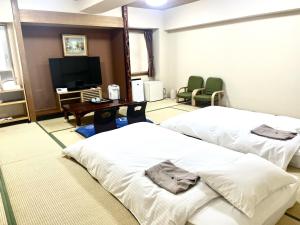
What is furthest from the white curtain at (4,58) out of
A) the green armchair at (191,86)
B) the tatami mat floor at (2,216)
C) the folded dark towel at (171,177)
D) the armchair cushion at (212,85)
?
the armchair cushion at (212,85)

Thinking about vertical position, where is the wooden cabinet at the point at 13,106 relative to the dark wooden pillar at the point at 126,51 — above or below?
below

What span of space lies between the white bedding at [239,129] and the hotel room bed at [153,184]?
517 millimetres

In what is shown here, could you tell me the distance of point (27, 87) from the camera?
467 centimetres

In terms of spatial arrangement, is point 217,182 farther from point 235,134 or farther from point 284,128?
point 284,128

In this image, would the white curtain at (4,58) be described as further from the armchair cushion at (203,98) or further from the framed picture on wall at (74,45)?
the armchair cushion at (203,98)

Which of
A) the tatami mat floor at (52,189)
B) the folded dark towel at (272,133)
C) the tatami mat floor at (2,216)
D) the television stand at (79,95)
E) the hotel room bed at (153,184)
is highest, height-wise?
the television stand at (79,95)

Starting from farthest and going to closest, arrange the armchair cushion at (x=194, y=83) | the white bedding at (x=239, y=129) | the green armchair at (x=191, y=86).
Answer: the armchair cushion at (x=194, y=83) → the green armchair at (x=191, y=86) → the white bedding at (x=239, y=129)

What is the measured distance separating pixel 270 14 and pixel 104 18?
3.56 m

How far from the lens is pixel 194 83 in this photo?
6.11m

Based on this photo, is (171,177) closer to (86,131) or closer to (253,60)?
(86,131)

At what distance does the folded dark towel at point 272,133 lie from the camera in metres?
2.60

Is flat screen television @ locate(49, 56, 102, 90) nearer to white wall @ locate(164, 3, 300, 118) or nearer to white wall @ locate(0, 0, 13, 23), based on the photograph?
white wall @ locate(0, 0, 13, 23)

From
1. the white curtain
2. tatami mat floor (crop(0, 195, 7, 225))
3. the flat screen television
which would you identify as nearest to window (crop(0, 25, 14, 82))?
the white curtain

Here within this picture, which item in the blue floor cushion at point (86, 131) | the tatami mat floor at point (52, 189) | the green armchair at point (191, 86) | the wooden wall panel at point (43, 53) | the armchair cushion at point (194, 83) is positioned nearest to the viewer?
the tatami mat floor at point (52, 189)
